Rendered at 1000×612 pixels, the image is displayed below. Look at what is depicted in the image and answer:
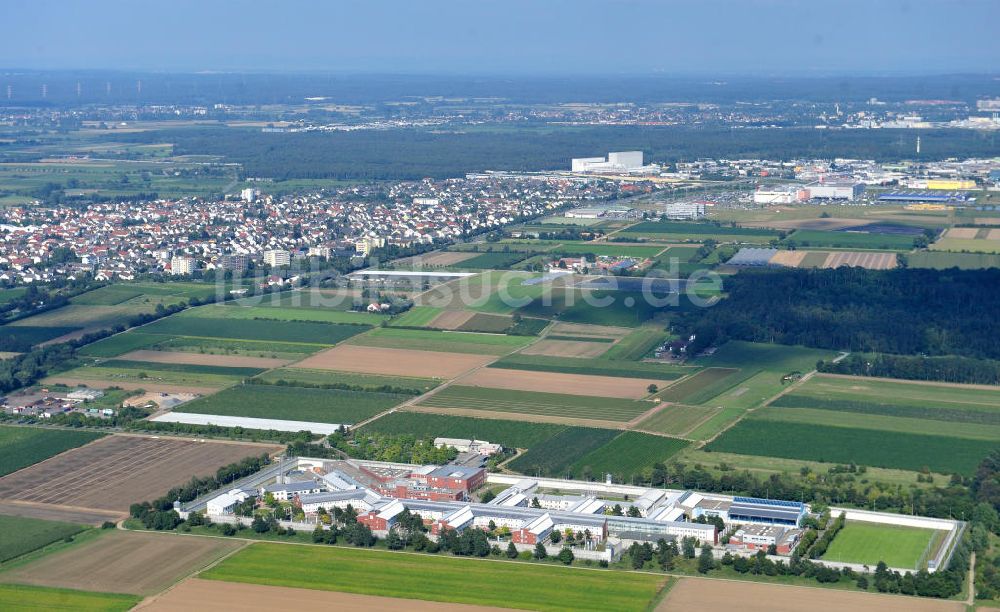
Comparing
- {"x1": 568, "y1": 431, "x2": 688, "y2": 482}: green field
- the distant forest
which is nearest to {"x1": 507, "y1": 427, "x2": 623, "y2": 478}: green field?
{"x1": 568, "y1": 431, "x2": 688, "y2": 482}: green field

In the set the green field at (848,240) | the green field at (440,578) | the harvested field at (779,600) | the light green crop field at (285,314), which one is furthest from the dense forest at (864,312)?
the harvested field at (779,600)

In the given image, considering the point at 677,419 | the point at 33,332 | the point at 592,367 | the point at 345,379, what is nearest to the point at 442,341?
the point at 345,379

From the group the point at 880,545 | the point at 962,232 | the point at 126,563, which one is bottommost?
the point at 126,563

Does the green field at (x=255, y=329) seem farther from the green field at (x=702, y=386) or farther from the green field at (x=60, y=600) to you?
the green field at (x=60, y=600)

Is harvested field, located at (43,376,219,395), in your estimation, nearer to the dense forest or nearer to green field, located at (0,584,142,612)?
the dense forest

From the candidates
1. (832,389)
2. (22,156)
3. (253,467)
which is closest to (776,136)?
(22,156)

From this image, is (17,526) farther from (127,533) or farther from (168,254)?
(168,254)

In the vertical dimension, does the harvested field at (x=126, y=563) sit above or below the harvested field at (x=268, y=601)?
below

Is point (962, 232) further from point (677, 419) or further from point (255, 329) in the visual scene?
point (677, 419)
